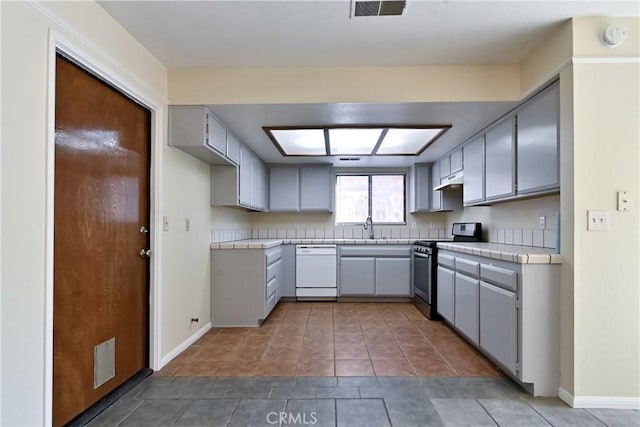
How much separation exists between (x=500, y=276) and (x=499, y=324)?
34cm

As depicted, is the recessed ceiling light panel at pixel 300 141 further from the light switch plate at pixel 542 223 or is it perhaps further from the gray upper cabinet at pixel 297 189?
the light switch plate at pixel 542 223

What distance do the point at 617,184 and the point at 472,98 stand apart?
1.12 metres

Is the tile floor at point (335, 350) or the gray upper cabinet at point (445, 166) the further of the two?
the gray upper cabinet at point (445, 166)

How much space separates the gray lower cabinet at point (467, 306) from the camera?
2.98 meters

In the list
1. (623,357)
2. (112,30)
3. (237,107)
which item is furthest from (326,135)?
(623,357)

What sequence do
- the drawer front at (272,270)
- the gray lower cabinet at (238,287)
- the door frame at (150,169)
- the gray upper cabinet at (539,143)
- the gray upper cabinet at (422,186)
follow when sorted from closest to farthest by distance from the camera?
1. the door frame at (150,169)
2. the gray upper cabinet at (539,143)
3. the gray lower cabinet at (238,287)
4. the drawer front at (272,270)
5. the gray upper cabinet at (422,186)

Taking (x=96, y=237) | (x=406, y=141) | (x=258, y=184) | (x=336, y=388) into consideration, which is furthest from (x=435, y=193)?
(x=96, y=237)

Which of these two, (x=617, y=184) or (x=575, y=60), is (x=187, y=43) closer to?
(x=575, y=60)

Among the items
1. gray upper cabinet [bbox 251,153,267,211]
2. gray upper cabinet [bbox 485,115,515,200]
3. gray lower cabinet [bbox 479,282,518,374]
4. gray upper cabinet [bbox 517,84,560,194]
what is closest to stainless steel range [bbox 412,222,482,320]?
gray upper cabinet [bbox 485,115,515,200]

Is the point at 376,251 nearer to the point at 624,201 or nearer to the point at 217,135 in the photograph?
the point at 217,135

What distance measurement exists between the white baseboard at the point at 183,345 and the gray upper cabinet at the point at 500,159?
3.00 m

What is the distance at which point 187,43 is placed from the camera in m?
2.46

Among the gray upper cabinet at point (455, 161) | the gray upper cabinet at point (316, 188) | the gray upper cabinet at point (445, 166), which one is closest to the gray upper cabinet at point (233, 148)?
the gray upper cabinet at point (316, 188)

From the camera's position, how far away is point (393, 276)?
5.02 metres
